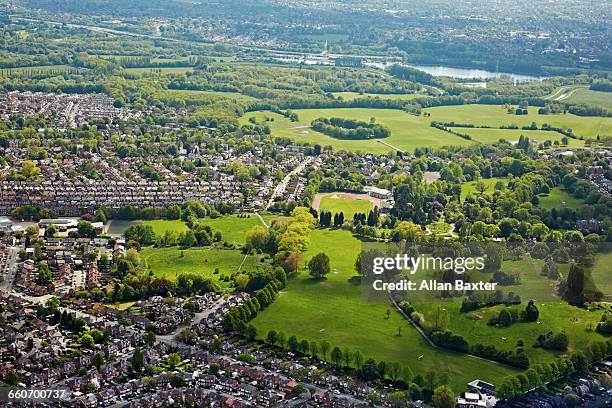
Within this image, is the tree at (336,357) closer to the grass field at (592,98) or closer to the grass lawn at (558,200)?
the grass lawn at (558,200)

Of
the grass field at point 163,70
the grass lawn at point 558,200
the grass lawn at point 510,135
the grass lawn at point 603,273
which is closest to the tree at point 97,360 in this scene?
the grass lawn at point 603,273

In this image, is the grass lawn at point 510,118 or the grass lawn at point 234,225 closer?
the grass lawn at point 234,225

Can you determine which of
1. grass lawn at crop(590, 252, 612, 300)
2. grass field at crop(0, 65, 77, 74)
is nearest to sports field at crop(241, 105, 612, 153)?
grass field at crop(0, 65, 77, 74)

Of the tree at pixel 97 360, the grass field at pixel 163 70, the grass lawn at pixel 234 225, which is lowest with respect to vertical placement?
the grass field at pixel 163 70

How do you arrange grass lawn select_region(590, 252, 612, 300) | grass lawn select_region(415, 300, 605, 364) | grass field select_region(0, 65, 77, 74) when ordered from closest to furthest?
grass lawn select_region(415, 300, 605, 364) < grass lawn select_region(590, 252, 612, 300) < grass field select_region(0, 65, 77, 74)

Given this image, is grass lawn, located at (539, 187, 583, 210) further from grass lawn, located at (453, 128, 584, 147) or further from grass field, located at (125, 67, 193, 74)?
grass field, located at (125, 67, 193, 74)

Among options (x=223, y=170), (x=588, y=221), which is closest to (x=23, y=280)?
(x=223, y=170)
